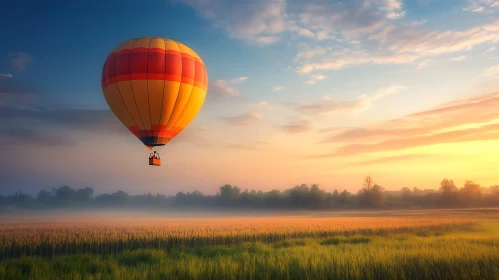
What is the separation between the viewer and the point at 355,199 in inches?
4577

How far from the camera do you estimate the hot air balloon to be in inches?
855

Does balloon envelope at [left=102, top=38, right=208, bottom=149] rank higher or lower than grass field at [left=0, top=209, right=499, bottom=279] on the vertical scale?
higher

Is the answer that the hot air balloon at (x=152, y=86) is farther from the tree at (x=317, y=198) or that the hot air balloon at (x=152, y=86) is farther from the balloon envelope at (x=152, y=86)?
the tree at (x=317, y=198)

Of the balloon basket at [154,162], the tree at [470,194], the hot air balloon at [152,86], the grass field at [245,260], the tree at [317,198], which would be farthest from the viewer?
the tree at [317,198]

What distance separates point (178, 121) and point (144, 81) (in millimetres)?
3676

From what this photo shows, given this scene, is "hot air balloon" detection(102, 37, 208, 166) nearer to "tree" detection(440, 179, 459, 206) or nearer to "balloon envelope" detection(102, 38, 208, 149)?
"balloon envelope" detection(102, 38, 208, 149)

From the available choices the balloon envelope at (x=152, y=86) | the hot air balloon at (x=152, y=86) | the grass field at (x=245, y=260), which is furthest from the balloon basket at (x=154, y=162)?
the grass field at (x=245, y=260)

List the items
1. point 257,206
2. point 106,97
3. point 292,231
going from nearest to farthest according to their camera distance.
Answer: point 106,97 < point 292,231 < point 257,206

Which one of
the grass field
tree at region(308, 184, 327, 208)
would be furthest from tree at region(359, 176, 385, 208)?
the grass field

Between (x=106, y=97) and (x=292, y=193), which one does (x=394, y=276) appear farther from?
(x=292, y=193)

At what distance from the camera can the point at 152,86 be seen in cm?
2173

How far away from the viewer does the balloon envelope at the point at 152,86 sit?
2172 cm

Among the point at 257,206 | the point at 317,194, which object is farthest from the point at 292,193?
the point at 257,206

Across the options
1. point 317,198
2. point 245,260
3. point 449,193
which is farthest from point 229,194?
point 245,260
